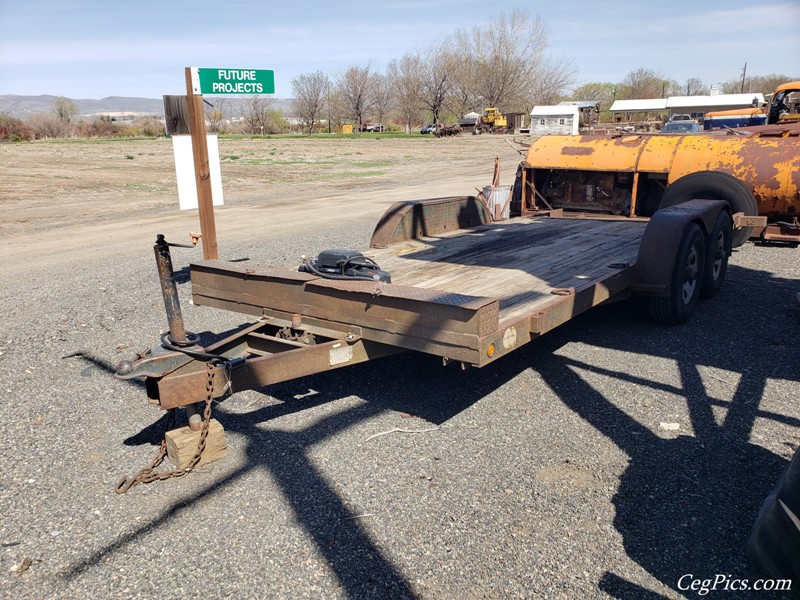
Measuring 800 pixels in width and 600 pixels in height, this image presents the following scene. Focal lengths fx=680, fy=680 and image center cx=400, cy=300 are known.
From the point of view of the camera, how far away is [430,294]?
3.56 meters

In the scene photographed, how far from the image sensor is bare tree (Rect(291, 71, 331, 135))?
299ft

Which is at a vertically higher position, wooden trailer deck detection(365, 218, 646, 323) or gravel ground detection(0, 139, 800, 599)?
wooden trailer deck detection(365, 218, 646, 323)

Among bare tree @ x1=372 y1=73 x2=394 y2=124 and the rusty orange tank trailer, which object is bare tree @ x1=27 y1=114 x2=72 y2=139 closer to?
bare tree @ x1=372 y1=73 x2=394 y2=124

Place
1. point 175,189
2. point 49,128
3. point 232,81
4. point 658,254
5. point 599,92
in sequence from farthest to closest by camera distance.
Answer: point 599,92, point 49,128, point 175,189, point 232,81, point 658,254

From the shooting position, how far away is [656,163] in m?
7.43

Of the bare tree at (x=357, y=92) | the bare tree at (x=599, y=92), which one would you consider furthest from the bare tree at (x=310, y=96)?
the bare tree at (x=599, y=92)

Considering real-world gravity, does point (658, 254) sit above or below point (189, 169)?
below

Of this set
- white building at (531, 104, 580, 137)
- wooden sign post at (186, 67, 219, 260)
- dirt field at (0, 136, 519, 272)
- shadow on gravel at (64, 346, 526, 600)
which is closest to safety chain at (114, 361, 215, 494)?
shadow on gravel at (64, 346, 526, 600)

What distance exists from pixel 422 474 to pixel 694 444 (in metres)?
1.58

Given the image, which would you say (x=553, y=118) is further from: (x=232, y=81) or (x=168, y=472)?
(x=168, y=472)

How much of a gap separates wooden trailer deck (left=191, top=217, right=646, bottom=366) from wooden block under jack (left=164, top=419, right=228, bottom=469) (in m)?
0.86

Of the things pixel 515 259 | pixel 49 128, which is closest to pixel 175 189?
pixel 515 259

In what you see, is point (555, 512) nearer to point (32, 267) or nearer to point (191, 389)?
point (191, 389)

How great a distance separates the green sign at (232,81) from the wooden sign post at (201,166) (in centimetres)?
7
